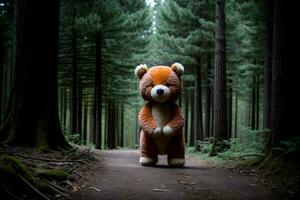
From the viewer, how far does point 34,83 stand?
26.9ft

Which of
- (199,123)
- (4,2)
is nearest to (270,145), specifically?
(199,123)

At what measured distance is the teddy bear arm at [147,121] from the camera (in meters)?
8.96

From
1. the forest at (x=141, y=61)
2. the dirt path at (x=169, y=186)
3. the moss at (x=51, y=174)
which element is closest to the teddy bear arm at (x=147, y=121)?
the dirt path at (x=169, y=186)

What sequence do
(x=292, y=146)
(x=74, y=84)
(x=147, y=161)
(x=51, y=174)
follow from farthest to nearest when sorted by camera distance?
1. (x=74, y=84)
2. (x=147, y=161)
3. (x=292, y=146)
4. (x=51, y=174)

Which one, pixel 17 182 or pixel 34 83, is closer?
pixel 17 182

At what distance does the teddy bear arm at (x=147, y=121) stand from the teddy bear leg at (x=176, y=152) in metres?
0.67

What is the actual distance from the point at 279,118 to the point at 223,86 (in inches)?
203

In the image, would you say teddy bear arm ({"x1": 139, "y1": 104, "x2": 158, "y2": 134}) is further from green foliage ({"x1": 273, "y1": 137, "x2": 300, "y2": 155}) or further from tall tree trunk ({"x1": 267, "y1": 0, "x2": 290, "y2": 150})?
green foliage ({"x1": 273, "y1": 137, "x2": 300, "y2": 155})

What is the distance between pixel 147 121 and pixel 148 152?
2.51ft

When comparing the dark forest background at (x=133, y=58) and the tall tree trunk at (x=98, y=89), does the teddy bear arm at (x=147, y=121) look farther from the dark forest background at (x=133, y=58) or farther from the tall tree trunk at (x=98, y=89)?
the tall tree trunk at (x=98, y=89)

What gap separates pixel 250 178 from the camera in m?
7.19

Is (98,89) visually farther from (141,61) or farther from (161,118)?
(161,118)

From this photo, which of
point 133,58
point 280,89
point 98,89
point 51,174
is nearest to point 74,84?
point 98,89

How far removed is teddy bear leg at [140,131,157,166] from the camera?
30.2 feet
